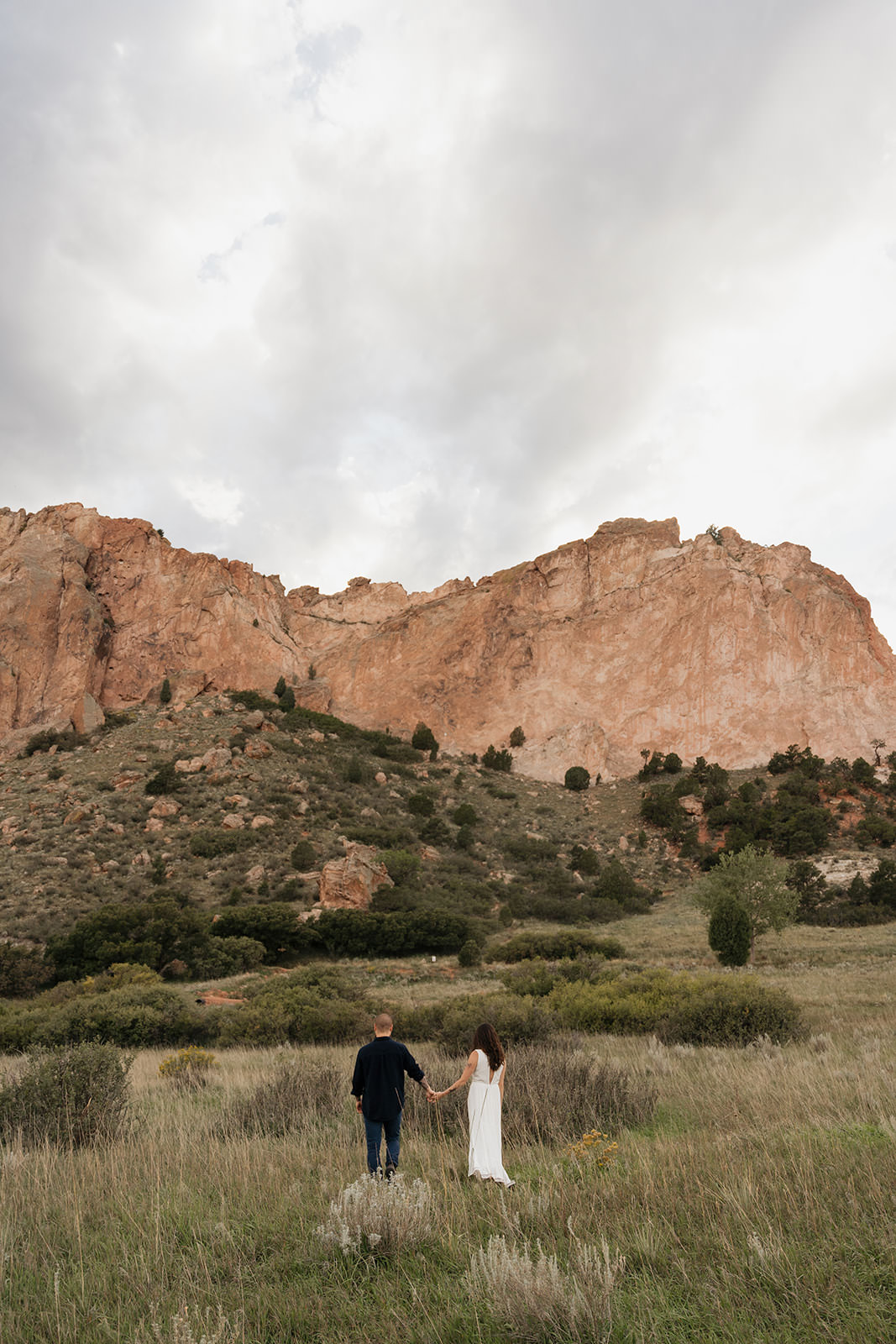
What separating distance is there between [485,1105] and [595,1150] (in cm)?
86

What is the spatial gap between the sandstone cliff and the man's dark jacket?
2345 inches

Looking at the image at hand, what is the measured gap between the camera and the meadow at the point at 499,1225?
2777 mm

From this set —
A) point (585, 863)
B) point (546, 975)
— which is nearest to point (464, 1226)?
point (546, 975)

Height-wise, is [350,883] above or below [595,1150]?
above

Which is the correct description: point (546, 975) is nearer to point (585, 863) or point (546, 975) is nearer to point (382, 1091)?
point (382, 1091)

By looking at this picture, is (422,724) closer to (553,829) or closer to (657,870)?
(553,829)

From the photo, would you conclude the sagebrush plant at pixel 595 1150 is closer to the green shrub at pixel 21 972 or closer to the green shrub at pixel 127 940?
the green shrub at pixel 127 940

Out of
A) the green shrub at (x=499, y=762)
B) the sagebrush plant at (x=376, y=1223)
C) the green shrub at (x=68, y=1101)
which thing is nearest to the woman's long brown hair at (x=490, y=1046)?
the sagebrush plant at (x=376, y=1223)

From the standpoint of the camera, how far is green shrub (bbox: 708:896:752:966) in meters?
21.4

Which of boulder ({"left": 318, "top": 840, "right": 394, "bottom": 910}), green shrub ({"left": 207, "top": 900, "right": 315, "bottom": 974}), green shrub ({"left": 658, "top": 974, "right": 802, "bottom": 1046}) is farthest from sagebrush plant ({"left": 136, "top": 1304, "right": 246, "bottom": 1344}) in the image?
boulder ({"left": 318, "top": 840, "right": 394, "bottom": 910})

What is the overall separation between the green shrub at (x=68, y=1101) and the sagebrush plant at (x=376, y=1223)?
3.47 m

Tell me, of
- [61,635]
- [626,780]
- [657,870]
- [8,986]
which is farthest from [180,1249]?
[61,635]

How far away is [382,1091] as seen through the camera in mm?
5090

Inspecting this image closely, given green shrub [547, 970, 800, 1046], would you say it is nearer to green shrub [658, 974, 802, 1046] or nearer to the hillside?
green shrub [658, 974, 802, 1046]
